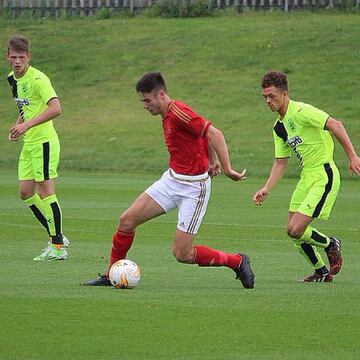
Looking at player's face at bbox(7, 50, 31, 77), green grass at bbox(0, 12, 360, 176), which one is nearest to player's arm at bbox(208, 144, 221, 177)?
player's face at bbox(7, 50, 31, 77)

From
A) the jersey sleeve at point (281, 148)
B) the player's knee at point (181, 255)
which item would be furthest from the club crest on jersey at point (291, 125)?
the player's knee at point (181, 255)

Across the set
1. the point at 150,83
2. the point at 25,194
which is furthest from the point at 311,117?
the point at 25,194

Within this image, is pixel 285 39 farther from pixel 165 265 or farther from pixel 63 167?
pixel 165 265

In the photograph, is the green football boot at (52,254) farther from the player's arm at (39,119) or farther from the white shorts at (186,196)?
the white shorts at (186,196)

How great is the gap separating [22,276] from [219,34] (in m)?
33.0

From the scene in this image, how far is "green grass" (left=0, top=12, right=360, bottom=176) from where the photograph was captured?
3525 centimetres

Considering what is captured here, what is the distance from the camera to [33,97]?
1479 centimetres

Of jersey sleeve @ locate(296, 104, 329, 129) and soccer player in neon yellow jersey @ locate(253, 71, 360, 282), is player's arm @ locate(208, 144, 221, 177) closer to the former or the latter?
soccer player in neon yellow jersey @ locate(253, 71, 360, 282)

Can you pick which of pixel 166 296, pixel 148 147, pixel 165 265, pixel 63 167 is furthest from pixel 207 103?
pixel 166 296

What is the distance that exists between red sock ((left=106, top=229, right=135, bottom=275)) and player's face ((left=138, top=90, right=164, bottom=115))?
1.11 m

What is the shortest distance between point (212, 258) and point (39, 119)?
320cm

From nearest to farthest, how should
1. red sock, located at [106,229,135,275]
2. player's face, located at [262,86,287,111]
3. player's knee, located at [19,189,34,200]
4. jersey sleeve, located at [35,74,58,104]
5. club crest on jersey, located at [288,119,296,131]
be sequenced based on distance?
red sock, located at [106,229,135,275] < player's face, located at [262,86,287,111] < club crest on jersey, located at [288,119,296,131] < jersey sleeve, located at [35,74,58,104] < player's knee, located at [19,189,34,200]

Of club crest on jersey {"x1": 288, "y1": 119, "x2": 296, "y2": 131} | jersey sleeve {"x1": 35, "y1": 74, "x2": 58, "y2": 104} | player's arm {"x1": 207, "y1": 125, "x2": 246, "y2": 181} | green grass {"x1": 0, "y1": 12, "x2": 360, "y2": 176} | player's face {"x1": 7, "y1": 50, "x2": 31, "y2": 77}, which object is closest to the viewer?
player's arm {"x1": 207, "y1": 125, "x2": 246, "y2": 181}

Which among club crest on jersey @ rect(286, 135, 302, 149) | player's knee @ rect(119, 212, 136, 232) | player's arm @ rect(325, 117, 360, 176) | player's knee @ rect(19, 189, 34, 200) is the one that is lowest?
player's knee @ rect(19, 189, 34, 200)
